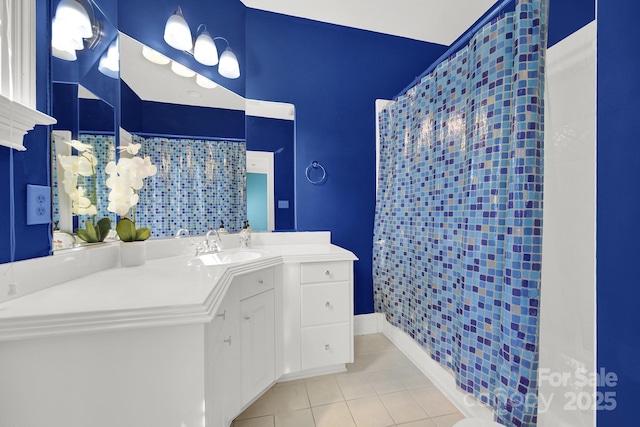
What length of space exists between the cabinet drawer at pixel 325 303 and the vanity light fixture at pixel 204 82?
1476mm

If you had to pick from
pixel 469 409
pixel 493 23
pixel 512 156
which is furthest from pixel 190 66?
pixel 469 409

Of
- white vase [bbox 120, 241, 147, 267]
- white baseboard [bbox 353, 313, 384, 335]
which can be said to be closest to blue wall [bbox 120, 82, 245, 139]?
white vase [bbox 120, 241, 147, 267]

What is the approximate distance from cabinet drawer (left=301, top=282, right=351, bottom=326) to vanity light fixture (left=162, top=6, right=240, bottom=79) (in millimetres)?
1613

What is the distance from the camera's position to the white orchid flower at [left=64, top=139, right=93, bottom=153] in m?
1.05

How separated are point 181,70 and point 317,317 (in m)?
1.78

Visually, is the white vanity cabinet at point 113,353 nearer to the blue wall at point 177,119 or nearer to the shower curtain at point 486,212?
the blue wall at point 177,119

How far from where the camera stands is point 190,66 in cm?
165

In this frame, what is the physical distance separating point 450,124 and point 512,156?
507 mm

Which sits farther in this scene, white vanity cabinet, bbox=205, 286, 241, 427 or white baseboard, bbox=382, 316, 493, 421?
white baseboard, bbox=382, 316, 493, 421

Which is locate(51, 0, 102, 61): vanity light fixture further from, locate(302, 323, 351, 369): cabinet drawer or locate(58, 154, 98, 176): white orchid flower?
locate(302, 323, 351, 369): cabinet drawer

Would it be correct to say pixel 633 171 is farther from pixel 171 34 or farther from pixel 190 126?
pixel 171 34

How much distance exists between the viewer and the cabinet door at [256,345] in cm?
131

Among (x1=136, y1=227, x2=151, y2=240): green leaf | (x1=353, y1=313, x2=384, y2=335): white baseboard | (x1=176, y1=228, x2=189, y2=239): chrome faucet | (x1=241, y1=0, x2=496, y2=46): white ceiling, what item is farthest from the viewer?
(x1=353, y1=313, x2=384, y2=335): white baseboard

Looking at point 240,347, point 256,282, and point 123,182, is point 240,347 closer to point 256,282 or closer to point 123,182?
point 256,282
